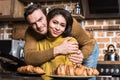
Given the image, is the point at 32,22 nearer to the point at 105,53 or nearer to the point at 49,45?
the point at 49,45

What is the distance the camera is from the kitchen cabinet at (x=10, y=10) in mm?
3938

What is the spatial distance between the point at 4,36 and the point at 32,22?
2764mm

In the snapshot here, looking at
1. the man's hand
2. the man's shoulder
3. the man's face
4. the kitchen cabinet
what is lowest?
the man's hand

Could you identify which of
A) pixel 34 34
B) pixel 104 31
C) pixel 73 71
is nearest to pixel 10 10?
pixel 104 31

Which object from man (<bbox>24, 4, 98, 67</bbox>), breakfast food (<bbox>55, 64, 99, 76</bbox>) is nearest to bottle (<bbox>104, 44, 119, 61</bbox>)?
man (<bbox>24, 4, 98, 67</bbox>)

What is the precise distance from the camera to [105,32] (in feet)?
11.8

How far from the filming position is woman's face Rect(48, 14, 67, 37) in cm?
133

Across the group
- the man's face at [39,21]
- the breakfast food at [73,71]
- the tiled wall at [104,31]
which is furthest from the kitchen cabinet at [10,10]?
the breakfast food at [73,71]

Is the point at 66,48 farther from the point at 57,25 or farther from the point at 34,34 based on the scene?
the point at 34,34

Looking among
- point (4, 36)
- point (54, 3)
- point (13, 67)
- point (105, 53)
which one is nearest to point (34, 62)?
point (13, 67)

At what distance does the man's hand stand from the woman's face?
6 cm

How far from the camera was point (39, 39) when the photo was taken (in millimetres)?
1490

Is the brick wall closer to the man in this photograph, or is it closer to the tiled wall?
the tiled wall

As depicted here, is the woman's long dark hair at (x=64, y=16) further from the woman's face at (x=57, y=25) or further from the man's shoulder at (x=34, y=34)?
the man's shoulder at (x=34, y=34)
